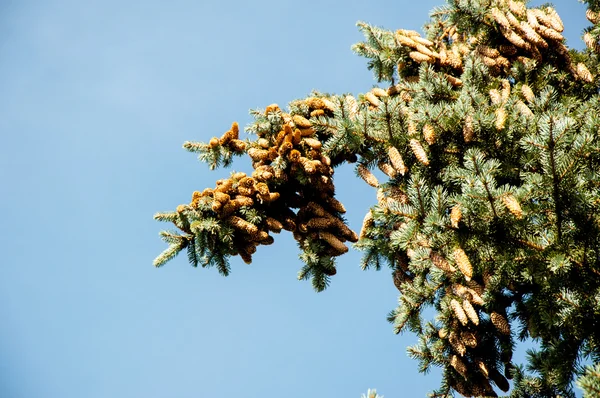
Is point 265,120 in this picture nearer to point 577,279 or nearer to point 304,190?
point 304,190

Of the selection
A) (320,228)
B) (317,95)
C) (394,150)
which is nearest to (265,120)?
(317,95)

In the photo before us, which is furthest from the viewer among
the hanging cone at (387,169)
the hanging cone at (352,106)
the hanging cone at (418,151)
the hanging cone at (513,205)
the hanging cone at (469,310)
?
the hanging cone at (352,106)

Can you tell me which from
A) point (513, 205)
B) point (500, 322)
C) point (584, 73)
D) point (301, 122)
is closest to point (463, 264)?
point (513, 205)

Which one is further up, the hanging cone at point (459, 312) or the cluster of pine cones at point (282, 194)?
the cluster of pine cones at point (282, 194)

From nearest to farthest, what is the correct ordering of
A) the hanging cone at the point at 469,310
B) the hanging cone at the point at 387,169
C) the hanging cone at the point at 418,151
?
the hanging cone at the point at 469,310
the hanging cone at the point at 418,151
the hanging cone at the point at 387,169

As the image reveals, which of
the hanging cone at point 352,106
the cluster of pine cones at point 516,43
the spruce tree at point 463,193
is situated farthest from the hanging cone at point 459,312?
the cluster of pine cones at point 516,43

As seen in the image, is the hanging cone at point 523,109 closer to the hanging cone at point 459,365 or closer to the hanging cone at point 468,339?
the hanging cone at point 468,339

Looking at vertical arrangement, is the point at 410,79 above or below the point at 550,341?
above

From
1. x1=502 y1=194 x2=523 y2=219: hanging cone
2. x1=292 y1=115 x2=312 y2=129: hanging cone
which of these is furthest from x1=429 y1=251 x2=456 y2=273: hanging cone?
x1=292 y1=115 x2=312 y2=129: hanging cone

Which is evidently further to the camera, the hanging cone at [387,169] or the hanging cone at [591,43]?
the hanging cone at [591,43]
